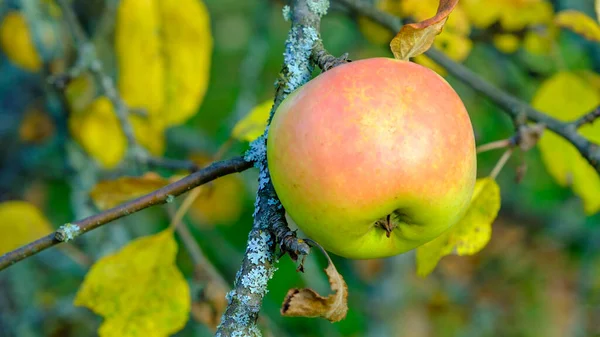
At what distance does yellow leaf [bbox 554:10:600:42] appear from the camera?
109 cm

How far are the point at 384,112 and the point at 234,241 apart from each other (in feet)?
6.13

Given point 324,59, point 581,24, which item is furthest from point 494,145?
point 324,59

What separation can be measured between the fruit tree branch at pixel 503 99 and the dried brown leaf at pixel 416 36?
15.7 inches

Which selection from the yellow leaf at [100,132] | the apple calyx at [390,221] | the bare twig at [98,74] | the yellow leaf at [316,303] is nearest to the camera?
the yellow leaf at [316,303]

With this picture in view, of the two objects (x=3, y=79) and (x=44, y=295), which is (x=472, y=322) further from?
(x=3, y=79)

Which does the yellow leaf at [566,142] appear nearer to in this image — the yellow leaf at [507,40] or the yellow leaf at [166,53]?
the yellow leaf at [507,40]

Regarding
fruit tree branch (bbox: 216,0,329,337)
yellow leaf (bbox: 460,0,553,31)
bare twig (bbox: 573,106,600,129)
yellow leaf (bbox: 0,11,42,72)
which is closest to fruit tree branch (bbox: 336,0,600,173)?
bare twig (bbox: 573,106,600,129)

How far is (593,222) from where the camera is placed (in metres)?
2.47

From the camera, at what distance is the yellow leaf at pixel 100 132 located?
1541 mm

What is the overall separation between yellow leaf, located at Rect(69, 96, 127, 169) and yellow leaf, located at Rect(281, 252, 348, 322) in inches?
40.5

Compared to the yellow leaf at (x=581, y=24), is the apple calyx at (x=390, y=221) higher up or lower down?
lower down

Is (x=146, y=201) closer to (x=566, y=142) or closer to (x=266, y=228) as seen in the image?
(x=266, y=228)

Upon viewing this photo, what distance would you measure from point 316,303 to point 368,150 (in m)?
0.15

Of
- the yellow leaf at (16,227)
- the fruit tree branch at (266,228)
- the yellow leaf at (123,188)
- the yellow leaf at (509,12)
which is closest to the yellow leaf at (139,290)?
the yellow leaf at (123,188)
